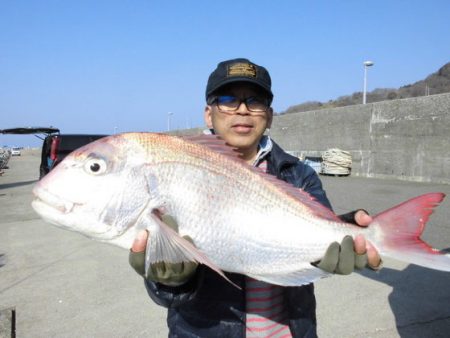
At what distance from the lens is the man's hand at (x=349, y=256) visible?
187 cm

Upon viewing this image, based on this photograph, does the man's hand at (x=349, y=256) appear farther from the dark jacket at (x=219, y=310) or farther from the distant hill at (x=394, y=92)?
the distant hill at (x=394, y=92)

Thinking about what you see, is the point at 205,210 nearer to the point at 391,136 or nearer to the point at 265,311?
the point at 265,311

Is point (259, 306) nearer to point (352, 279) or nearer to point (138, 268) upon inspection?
point (138, 268)

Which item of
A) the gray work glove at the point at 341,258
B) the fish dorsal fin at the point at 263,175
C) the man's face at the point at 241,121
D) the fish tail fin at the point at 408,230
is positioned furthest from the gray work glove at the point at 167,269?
the fish tail fin at the point at 408,230

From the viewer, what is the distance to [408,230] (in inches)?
71.4

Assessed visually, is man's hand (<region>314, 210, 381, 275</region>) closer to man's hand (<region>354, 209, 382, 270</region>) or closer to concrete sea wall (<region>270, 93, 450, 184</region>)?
man's hand (<region>354, 209, 382, 270</region>)

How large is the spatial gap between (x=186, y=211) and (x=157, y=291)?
0.48 m

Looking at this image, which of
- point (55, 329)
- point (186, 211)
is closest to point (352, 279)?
point (55, 329)

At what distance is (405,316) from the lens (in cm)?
373

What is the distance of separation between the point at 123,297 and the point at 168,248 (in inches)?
121

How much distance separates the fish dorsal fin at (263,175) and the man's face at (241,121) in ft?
0.99

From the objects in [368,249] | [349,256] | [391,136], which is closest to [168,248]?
[349,256]

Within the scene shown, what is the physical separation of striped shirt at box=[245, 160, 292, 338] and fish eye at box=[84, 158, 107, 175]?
995 mm

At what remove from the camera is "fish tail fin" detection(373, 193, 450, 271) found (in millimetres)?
1769
